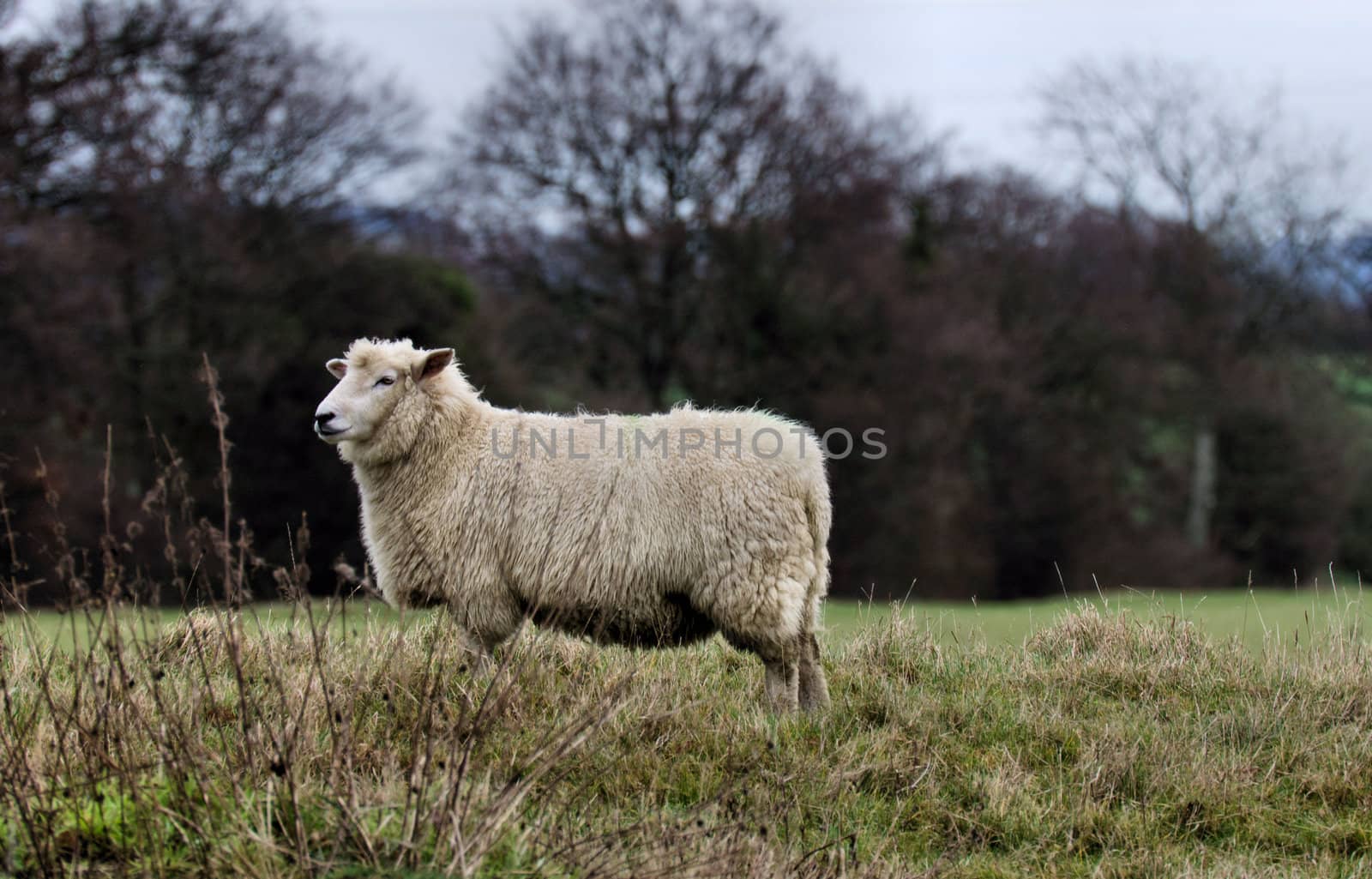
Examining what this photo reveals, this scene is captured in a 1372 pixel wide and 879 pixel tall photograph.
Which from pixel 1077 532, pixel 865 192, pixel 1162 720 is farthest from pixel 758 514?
pixel 1077 532

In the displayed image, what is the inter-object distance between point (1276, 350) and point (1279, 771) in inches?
1094

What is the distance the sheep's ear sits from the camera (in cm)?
649

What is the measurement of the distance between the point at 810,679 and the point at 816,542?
669 millimetres

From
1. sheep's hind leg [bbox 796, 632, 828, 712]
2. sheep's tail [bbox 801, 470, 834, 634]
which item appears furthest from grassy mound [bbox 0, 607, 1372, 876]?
sheep's tail [bbox 801, 470, 834, 634]

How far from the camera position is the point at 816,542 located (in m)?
6.02

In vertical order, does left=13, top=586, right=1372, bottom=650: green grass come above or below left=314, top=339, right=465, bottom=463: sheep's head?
below

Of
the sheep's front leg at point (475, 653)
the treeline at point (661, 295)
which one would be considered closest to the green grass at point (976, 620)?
the sheep's front leg at point (475, 653)

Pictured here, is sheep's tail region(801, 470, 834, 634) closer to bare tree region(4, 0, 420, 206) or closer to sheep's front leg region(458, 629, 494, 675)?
sheep's front leg region(458, 629, 494, 675)

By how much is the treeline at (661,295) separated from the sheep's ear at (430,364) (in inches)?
465

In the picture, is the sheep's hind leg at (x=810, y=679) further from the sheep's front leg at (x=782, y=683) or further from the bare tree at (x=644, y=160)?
the bare tree at (x=644, y=160)

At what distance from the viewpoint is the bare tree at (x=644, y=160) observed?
897 inches

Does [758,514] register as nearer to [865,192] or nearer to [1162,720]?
[1162,720]

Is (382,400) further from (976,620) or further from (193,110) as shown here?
(193,110)

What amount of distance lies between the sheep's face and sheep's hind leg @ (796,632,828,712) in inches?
86.7
